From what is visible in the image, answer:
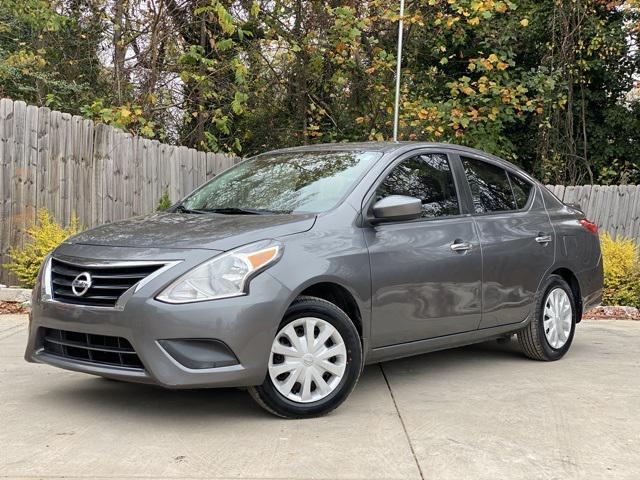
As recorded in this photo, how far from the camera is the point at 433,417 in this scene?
4.77 meters

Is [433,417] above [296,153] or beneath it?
beneath

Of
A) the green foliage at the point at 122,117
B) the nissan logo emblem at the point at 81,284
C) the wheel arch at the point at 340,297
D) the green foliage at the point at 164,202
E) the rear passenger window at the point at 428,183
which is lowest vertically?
the wheel arch at the point at 340,297

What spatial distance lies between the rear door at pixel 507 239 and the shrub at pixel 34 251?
15.4 ft

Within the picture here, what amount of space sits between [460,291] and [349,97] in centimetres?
1009

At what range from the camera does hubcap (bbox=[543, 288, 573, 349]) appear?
6441mm

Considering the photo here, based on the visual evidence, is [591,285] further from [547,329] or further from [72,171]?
[72,171]

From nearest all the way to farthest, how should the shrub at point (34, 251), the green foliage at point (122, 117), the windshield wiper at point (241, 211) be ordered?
the windshield wiper at point (241, 211)
the shrub at point (34, 251)
the green foliage at point (122, 117)

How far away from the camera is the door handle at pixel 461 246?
5.53m

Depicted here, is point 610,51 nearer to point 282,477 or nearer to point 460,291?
point 460,291

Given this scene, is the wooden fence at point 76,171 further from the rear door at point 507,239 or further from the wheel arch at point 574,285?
the wheel arch at point 574,285

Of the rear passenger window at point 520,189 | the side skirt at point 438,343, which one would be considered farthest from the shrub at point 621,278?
the side skirt at point 438,343

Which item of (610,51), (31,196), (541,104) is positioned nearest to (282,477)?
(31,196)

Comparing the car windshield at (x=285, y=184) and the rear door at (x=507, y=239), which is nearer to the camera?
the car windshield at (x=285, y=184)

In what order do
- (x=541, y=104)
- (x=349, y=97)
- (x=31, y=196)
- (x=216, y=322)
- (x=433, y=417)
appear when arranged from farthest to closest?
(x=349, y=97) < (x=541, y=104) < (x=31, y=196) < (x=433, y=417) < (x=216, y=322)
